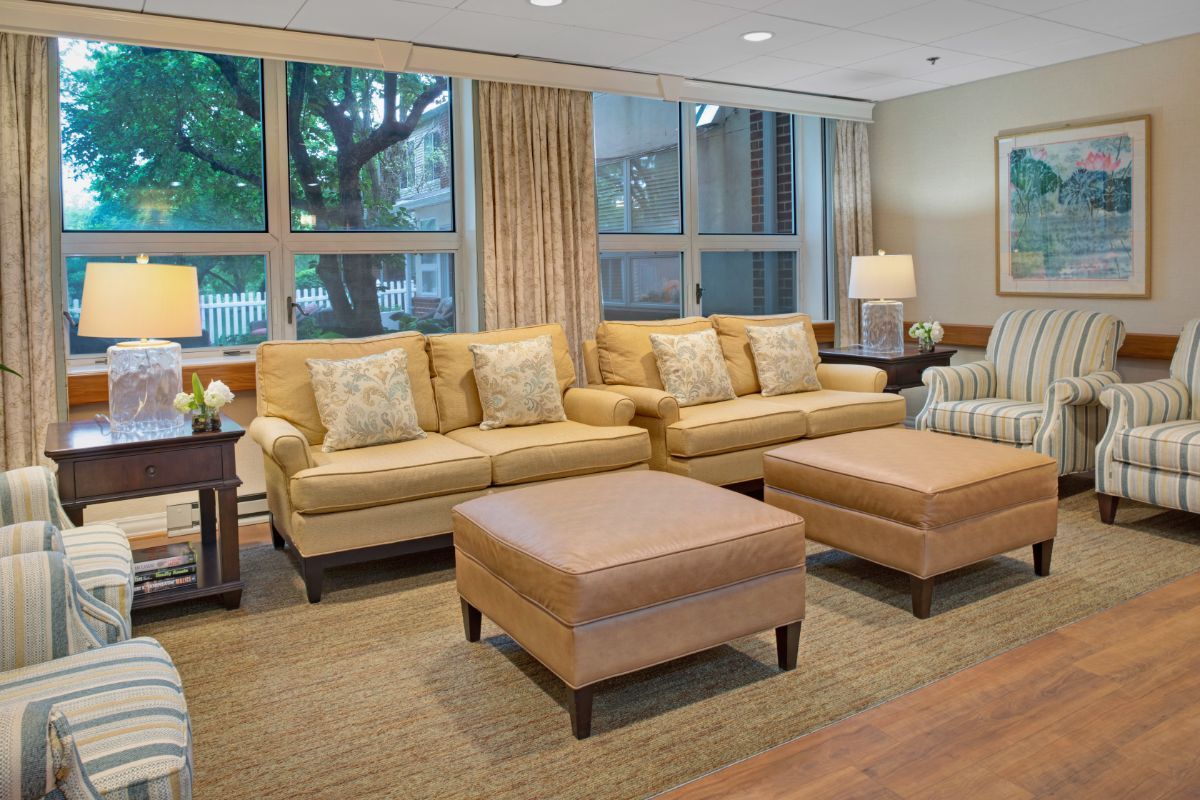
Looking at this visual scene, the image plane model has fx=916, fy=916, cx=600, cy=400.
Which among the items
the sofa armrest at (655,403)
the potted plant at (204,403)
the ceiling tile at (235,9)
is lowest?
the sofa armrest at (655,403)

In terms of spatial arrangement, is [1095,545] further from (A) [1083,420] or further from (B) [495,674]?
(B) [495,674]

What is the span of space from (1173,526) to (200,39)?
4919mm

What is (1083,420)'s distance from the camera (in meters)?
4.54

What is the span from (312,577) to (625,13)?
2.81 meters

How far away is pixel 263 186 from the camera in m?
4.73

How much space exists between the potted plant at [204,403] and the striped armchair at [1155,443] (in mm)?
3733

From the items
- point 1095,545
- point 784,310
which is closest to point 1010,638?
point 1095,545

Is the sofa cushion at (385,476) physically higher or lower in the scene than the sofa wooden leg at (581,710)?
higher

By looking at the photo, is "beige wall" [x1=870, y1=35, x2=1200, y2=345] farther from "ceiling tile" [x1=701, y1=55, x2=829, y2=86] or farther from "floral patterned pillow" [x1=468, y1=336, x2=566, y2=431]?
"floral patterned pillow" [x1=468, y1=336, x2=566, y2=431]

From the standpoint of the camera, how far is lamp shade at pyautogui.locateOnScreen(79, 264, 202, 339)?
318cm

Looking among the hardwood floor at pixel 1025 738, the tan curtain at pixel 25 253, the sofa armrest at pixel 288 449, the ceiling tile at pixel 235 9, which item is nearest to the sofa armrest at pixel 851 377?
the hardwood floor at pixel 1025 738

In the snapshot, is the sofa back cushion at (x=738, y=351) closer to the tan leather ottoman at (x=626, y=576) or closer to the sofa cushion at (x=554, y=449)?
the sofa cushion at (x=554, y=449)

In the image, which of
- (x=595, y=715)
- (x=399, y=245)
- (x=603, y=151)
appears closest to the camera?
(x=595, y=715)

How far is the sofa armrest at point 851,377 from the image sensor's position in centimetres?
513
